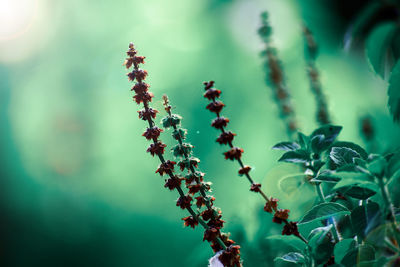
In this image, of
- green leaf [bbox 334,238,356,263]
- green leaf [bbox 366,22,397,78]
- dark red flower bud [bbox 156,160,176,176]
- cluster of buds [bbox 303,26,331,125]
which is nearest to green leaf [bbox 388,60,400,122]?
green leaf [bbox 366,22,397,78]

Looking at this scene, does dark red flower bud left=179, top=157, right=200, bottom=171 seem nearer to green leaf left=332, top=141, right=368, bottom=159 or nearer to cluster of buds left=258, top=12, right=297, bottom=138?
green leaf left=332, top=141, right=368, bottom=159

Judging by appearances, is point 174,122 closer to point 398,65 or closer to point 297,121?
point 398,65

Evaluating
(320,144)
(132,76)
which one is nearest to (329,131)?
(320,144)

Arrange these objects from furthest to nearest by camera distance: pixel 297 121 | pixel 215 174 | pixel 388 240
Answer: pixel 215 174
pixel 297 121
pixel 388 240

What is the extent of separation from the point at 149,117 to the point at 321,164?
0.67ft

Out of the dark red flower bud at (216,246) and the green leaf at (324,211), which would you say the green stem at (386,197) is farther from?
Result: the dark red flower bud at (216,246)

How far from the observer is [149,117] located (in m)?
0.38

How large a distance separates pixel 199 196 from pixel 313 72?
841 mm

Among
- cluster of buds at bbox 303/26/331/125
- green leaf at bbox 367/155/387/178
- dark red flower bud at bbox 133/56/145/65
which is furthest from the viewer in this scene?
cluster of buds at bbox 303/26/331/125

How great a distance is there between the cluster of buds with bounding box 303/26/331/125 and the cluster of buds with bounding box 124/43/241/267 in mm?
713

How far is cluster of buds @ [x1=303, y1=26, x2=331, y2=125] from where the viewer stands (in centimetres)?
102

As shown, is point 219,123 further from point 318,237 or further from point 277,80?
point 277,80

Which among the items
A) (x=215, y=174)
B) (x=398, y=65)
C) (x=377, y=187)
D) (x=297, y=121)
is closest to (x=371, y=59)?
(x=398, y=65)

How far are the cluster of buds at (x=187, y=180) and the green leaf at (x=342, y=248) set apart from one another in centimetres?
10
